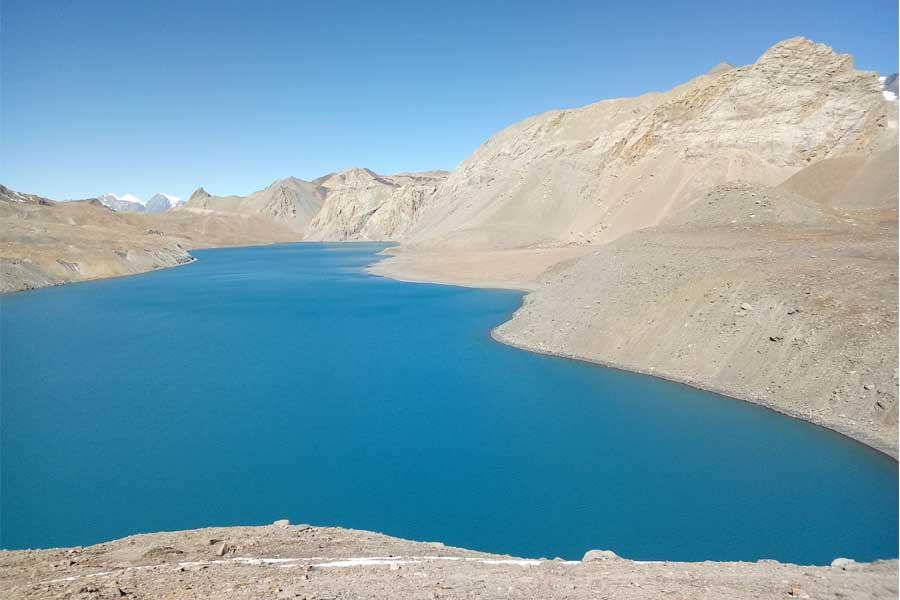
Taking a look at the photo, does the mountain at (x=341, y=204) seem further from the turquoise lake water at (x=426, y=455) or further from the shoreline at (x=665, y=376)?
the turquoise lake water at (x=426, y=455)

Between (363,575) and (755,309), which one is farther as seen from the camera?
(755,309)

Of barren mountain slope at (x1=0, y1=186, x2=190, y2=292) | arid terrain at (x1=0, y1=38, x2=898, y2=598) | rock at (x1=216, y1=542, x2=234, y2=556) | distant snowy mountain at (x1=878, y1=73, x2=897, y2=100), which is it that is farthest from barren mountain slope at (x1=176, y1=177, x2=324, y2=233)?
rock at (x1=216, y1=542, x2=234, y2=556)

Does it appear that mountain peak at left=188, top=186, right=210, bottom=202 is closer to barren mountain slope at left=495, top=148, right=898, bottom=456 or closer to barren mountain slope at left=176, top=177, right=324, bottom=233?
barren mountain slope at left=176, top=177, right=324, bottom=233

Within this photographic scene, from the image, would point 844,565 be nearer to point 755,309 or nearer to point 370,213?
point 755,309

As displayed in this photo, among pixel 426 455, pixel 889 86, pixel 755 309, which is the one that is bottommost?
pixel 426 455

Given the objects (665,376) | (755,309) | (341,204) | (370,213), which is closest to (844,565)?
(665,376)

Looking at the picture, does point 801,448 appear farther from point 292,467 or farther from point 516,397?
point 292,467

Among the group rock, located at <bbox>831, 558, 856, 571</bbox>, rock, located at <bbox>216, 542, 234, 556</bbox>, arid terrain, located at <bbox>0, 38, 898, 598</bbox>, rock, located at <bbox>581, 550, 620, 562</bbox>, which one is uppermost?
arid terrain, located at <bbox>0, 38, 898, 598</bbox>
